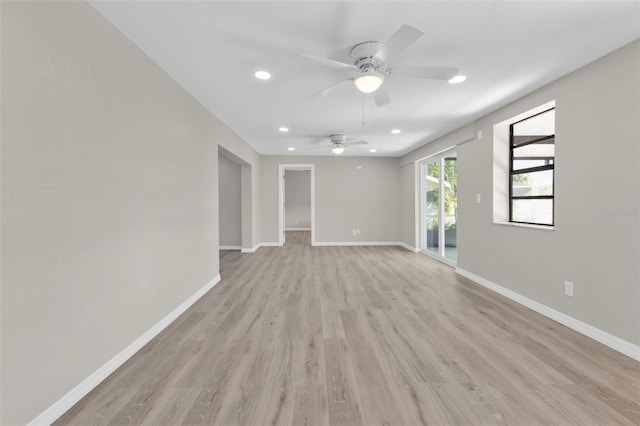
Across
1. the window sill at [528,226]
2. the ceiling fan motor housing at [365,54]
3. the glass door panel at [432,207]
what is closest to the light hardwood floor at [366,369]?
the window sill at [528,226]

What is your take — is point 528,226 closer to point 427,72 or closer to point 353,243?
point 427,72

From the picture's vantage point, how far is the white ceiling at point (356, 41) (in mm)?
1784

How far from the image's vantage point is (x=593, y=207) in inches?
96.3

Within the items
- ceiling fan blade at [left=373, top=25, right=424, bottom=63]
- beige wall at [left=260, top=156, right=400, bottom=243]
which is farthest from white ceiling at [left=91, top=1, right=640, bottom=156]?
beige wall at [left=260, top=156, right=400, bottom=243]

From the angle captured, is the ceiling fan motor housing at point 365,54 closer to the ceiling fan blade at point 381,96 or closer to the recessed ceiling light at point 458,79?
the ceiling fan blade at point 381,96

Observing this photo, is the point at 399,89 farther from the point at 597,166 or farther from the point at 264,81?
the point at 597,166

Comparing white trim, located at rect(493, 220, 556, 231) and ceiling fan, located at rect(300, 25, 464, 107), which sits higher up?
ceiling fan, located at rect(300, 25, 464, 107)

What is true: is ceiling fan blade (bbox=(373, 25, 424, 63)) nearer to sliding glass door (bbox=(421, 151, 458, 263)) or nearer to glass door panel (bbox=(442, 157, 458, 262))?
sliding glass door (bbox=(421, 151, 458, 263))

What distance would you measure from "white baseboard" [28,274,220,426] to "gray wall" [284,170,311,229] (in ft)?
29.3

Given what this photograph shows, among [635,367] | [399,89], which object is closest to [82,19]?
[399,89]

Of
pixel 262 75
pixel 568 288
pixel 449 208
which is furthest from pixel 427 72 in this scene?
pixel 449 208

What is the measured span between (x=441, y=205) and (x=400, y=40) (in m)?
4.46

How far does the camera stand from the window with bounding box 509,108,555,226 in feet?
10.1

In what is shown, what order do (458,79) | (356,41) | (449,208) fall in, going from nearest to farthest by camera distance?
(356,41) < (458,79) < (449,208)
